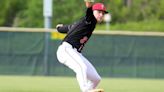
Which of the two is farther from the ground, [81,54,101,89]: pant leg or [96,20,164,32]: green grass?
[81,54,101,89]: pant leg

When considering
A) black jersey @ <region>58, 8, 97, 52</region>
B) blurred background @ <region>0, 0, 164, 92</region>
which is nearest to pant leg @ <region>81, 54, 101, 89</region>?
black jersey @ <region>58, 8, 97, 52</region>

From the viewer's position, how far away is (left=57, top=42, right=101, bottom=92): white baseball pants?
10281 mm

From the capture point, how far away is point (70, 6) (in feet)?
137

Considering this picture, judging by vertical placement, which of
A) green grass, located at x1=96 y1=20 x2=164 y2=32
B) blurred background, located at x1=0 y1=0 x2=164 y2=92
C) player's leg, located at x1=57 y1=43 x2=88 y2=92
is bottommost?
green grass, located at x1=96 y1=20 x2=164 y2=32

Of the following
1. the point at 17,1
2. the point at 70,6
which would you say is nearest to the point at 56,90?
the point at 70,6

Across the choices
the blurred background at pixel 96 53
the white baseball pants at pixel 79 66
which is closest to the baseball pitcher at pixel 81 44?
the white baseball pants at pixel 79 66

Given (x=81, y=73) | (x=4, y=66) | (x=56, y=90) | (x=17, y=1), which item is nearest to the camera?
(x=81, y=73)

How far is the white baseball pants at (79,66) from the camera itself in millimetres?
10281

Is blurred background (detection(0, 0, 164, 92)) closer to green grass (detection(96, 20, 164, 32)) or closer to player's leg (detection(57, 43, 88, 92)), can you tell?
player's leg (detection(57, 43, 88, 92))

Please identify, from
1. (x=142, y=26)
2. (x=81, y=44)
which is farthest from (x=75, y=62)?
(x=142, y=26)

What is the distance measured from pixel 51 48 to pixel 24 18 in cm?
2372

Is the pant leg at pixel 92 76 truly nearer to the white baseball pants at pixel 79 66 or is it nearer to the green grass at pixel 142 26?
the white baseball pants at pixel 79 66

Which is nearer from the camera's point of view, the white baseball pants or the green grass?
the white baseball pants

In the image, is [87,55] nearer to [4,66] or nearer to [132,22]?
[4,66]
